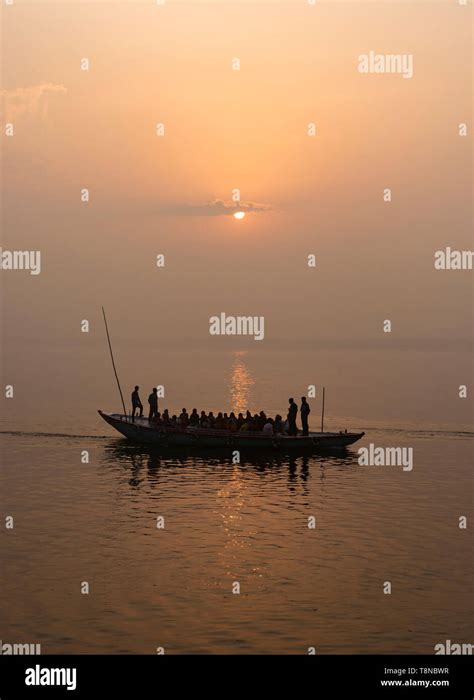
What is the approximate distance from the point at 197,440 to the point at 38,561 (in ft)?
79.4

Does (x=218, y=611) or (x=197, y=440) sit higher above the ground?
(x=197, y=440)
